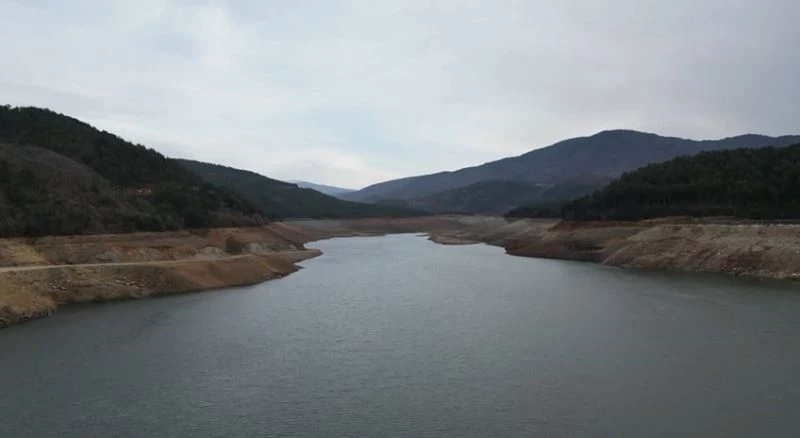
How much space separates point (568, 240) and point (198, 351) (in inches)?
1668

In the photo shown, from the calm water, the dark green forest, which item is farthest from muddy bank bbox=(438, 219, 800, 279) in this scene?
the dark green forest

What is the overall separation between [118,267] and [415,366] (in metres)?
21.1

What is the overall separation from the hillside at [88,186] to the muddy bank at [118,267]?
135cm

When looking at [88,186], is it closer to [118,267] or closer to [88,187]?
[88,187]

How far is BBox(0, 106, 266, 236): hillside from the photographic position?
37.1 m

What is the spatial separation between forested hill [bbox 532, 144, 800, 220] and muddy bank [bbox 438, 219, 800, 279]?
239cm

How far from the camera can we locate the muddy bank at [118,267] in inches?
1088

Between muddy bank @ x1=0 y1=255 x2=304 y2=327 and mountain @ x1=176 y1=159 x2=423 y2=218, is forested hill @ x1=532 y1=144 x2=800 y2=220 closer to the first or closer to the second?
muddy bank @ x1=0 y1=255 x2=304 y2=327

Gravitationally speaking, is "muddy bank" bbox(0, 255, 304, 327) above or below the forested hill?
below

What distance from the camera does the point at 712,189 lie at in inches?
1984

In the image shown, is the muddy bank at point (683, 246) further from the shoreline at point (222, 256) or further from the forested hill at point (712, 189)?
the forested hill at point (712, 189)

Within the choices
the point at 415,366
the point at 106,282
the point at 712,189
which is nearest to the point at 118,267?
the point at 106,282

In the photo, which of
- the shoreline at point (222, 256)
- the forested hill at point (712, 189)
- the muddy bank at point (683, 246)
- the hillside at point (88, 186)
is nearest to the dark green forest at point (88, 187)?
the hillside at point (88, 186)

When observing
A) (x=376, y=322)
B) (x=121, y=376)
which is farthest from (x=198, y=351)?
(x=376, y=322)
